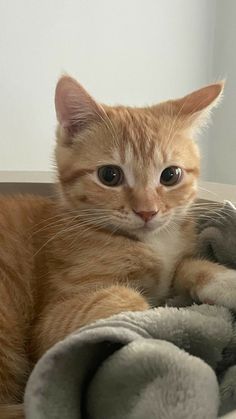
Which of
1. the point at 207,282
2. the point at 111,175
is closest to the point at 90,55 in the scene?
the point at 111,175

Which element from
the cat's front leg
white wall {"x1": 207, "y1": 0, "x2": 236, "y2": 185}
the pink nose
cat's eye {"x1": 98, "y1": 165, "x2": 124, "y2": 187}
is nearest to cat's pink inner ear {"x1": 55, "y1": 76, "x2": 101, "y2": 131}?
cat's eye {"x1": 98, "y1": 165, "x2": 124, "y2": 187}

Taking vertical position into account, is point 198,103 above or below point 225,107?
above

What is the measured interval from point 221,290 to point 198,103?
0.41 metres

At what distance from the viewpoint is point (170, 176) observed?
114 centimetres

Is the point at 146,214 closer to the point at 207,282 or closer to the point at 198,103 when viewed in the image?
the point at 207,282

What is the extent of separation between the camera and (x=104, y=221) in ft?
3.59

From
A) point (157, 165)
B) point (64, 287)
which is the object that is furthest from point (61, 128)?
point (64, 287)

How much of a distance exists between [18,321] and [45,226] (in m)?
0.21

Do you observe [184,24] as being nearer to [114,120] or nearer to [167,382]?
[114,120]

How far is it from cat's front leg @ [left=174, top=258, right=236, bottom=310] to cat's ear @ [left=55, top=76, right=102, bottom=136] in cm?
34

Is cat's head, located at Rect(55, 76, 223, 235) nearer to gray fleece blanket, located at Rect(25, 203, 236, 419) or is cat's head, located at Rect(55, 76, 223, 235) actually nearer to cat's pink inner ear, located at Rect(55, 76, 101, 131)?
cat's pink inner ear, located at Rect(55, 76, 101, 131)

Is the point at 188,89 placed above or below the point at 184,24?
below

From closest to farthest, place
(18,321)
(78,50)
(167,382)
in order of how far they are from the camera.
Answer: (167,382) < (18,321) < (78,50)

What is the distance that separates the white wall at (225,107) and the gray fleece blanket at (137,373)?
1254 mm
